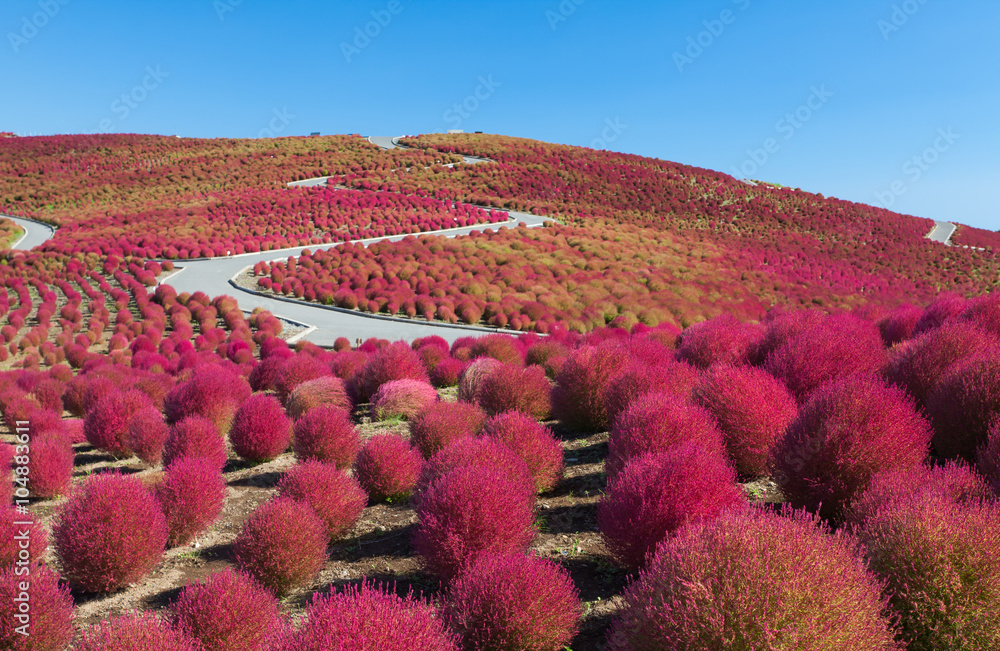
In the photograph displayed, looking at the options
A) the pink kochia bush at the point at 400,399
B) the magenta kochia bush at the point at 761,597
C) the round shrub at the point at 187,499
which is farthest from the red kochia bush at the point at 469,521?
the pink kochia bush at the point at 400,399

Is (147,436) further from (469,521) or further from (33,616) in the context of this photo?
(469,521)

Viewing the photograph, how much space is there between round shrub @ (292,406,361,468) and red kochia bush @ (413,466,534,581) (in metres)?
2.81

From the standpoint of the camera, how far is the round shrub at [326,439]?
7.05 meters

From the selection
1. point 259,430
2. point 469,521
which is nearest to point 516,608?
point 469,521

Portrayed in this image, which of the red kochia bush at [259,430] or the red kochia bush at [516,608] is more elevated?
the red kochia bush at [259,430]

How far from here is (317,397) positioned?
9328 millimetres

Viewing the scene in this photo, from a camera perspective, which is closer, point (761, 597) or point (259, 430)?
point (761, 597)

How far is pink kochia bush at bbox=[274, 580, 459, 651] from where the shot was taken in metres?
2.76

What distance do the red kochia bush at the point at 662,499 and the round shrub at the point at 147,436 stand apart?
20.9 feet

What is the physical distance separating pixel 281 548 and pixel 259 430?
10.9 ft

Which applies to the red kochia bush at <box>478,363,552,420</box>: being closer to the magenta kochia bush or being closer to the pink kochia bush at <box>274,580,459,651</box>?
the pink kochia bush at <box>274,580,459,651</box>

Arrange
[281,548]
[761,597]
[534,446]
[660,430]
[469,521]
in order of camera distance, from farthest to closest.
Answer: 1. [534,446]
2. [660,430]
3. [281,548]
4. [469,521]
5. [761,597]

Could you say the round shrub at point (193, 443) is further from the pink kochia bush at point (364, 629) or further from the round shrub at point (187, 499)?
the pink kochia bush at point (364, 629)

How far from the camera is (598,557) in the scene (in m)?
4.76
